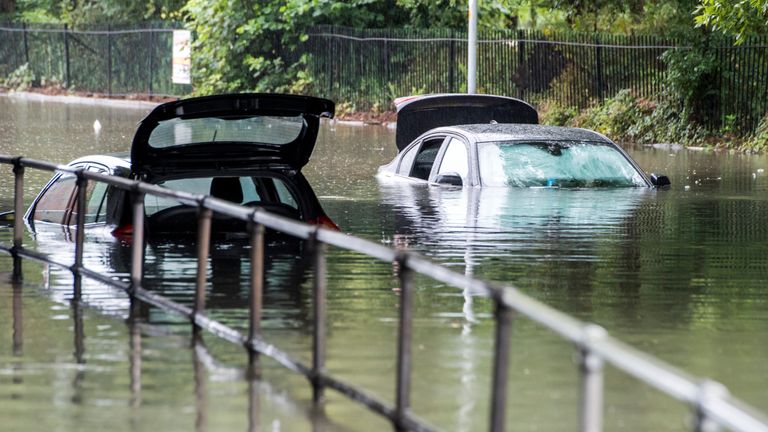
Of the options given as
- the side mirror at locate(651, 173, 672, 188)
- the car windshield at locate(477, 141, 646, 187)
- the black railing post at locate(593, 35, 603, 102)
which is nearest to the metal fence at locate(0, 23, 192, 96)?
the black railing post at locate(593, 35, 603, 102)

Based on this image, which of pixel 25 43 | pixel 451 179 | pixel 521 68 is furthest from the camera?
pixel 25 43

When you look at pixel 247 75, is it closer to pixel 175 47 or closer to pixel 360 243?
pixel 175 47

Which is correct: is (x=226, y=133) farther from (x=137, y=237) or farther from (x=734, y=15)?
(x=734, y=15)

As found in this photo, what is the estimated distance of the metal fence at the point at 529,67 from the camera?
31.7 meters

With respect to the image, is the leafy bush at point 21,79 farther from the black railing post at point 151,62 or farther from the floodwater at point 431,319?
the floodwater at point 431,319

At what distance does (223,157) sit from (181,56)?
37.5 m

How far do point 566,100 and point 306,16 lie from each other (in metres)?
11.2

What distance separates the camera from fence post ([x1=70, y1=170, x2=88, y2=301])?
33.7 ft

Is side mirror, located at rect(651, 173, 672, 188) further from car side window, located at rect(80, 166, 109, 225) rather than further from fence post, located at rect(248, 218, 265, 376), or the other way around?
fence post, located at rect(248, 218, 265, 376)

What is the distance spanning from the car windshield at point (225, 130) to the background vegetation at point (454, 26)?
37.8 ft

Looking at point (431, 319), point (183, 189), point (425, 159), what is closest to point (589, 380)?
point (431, 319)

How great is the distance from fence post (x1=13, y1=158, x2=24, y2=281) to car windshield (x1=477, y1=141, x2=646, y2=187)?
6.17 meters

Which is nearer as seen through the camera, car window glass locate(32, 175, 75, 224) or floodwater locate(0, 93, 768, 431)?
floodwater locate(0, 93, 768, 431)

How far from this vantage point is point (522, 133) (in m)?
17.0
